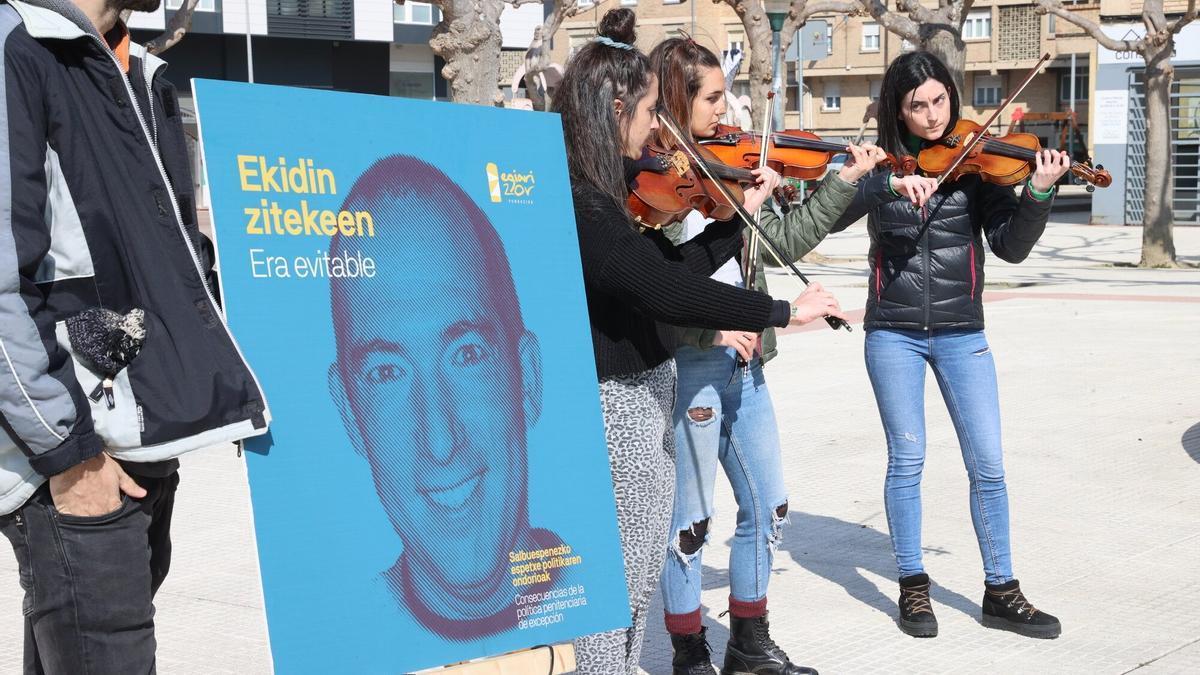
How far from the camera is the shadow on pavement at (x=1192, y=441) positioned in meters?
7.37

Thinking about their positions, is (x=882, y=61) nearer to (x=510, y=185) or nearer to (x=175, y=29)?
(x=175, y=29)

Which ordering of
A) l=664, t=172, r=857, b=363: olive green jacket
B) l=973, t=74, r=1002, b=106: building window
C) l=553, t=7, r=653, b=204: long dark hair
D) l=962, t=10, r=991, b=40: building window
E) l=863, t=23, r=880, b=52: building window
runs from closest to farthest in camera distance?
l=553, t=7, r=653, b=204: long dark hair
l=664, t=172, r=857, b=363: olive green jacket
l=962, t=10, r=991, b=40: building window
l=863, t=23, r=880, b=52: building window
l=973, t=74, r=1002, b=106: building window

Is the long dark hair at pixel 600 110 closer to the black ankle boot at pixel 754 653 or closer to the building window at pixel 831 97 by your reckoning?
the black ankle boot at pixel 754 653

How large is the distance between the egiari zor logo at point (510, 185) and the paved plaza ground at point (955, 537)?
1.78 meters

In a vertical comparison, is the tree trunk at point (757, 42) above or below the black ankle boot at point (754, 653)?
above

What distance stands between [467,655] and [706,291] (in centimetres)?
100

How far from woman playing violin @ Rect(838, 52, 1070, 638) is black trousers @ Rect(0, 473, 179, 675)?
2763 millimetres

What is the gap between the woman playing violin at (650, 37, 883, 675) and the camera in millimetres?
4066

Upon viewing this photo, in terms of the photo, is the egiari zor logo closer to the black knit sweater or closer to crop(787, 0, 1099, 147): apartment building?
the black knit sweater

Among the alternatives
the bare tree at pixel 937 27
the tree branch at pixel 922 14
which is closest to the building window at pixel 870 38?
the bare tree at pixel 937 27

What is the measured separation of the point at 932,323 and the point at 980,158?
0.57m

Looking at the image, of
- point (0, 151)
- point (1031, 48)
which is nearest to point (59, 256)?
point (0, 151)

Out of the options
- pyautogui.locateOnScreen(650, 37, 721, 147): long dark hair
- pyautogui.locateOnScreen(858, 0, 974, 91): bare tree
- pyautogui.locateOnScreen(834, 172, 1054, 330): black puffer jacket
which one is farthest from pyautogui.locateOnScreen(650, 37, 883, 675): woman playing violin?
pyautogui.locateOnScreen(858, 0, 974, 91): bare tree

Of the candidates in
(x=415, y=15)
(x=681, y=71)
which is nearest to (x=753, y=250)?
(x=681, y=71)
